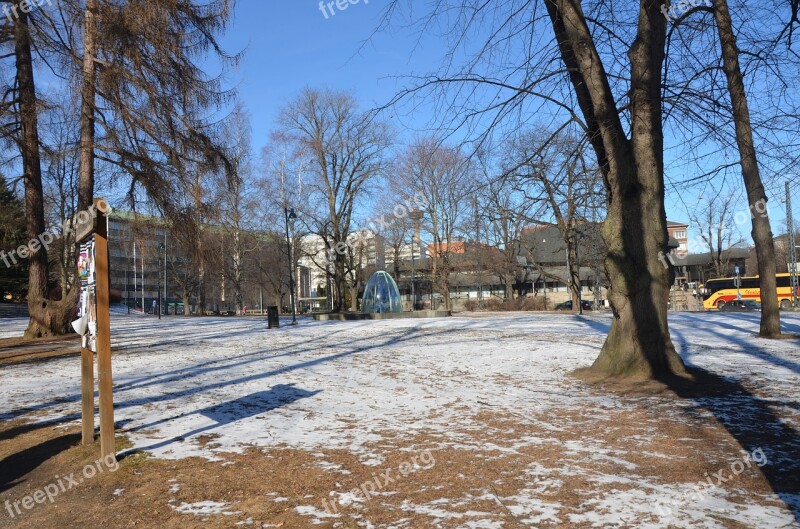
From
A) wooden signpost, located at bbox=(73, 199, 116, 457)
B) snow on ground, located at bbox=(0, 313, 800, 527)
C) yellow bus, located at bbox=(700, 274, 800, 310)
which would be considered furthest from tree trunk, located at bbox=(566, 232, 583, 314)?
wooden signpost, located at bbox=(73, 199, 116, 457)

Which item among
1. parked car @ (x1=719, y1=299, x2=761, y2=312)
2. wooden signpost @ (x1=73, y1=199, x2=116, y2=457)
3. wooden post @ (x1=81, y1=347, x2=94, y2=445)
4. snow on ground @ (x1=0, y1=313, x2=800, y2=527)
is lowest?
parked car @ (x1=719, y1=299, x2=761, y2=312)

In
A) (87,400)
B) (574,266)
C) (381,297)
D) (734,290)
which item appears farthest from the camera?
(734,290)

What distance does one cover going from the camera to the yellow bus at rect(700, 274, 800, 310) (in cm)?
4673

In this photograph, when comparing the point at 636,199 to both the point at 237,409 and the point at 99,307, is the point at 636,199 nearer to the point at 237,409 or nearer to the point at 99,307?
the point at 237,409

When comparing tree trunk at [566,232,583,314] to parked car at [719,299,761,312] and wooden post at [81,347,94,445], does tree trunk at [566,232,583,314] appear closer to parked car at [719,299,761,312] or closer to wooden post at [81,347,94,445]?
parked car at [719,299,761,312]

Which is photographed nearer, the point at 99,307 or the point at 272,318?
the point at 99,307

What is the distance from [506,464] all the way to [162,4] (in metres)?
12.5

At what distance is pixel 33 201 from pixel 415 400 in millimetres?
13245

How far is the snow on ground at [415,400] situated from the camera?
166 inches

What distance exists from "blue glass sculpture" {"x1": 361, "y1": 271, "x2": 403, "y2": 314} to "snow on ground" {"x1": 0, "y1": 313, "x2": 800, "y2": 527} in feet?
59.0

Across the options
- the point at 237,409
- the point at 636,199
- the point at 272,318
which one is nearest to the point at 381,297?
the point at 272,318

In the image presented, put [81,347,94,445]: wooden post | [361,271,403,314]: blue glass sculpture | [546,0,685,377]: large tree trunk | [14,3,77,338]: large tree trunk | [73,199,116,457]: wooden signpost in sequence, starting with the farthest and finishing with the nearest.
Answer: [361,271,403,314]: blue glass sculpture → [14,3,77,338]: large tree trunk → [546,0,685,377]: large tree trunk → [81,347,94,445]: wooden post → [73,199,116,457]: wooden signpost

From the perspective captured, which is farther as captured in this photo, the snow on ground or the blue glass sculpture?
the blue glass sculpture

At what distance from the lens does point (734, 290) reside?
1909 inches
